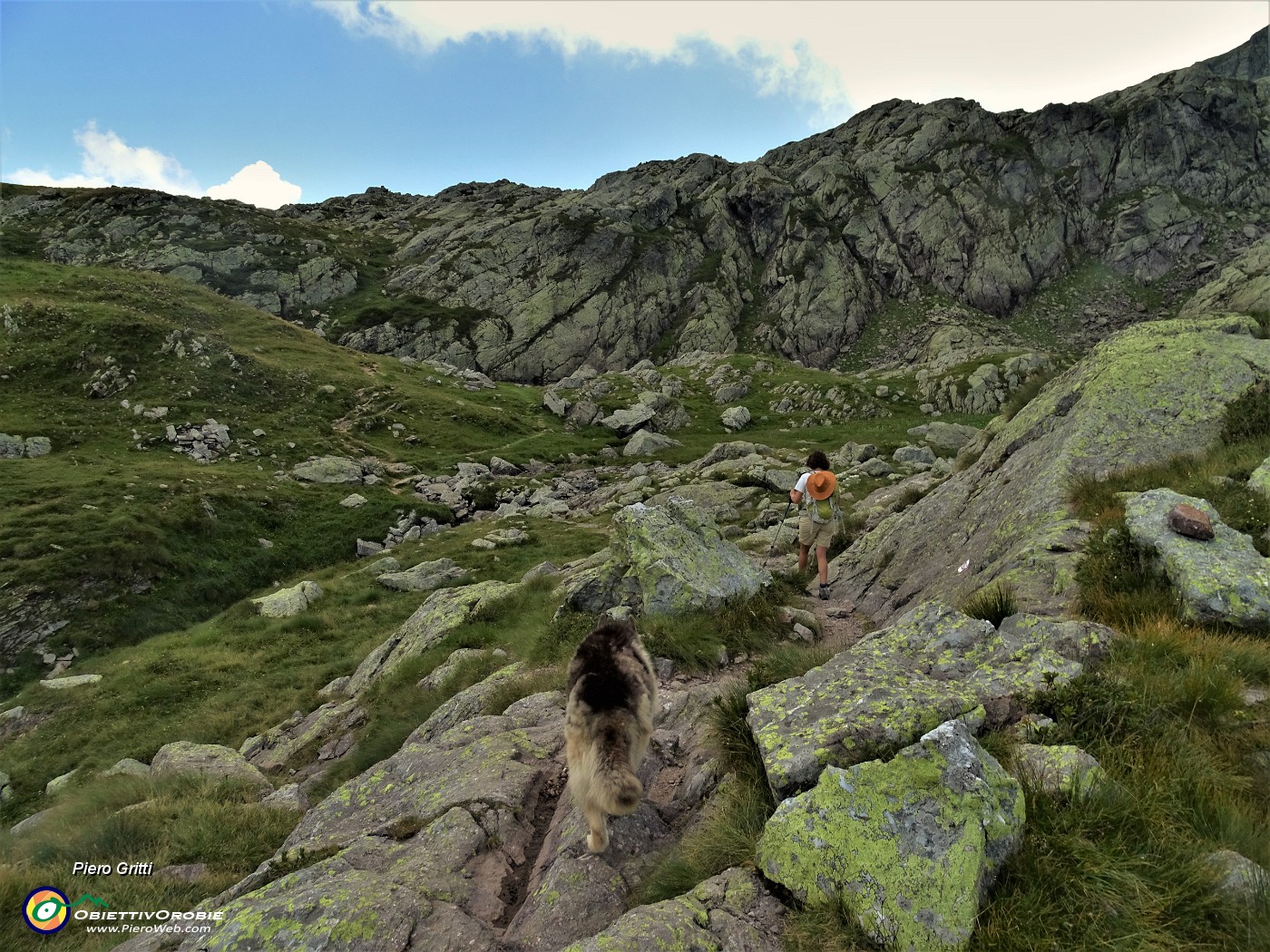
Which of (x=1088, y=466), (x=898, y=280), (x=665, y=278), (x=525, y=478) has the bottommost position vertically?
(x=525, y=478)

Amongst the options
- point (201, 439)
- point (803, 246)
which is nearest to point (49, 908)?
point (201, 439)

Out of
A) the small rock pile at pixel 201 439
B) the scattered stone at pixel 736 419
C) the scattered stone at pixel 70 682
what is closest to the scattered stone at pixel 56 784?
the scattered stone at pixel 70 682

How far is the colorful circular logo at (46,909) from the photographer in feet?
24.4

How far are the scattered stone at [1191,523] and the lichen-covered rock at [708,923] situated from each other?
758cm

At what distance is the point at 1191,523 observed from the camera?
771cm

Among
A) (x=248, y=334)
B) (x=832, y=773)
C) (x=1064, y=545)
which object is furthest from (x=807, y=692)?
(x=248, y=334)

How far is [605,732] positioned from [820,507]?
1137 cm

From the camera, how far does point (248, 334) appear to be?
77438 mm

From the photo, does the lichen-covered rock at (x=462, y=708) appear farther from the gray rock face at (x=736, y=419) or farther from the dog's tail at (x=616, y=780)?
the gray rock face at (x=736, y=419)

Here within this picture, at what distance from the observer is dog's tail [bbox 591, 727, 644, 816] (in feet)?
19.2

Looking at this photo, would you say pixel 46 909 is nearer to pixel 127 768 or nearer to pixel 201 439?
pixel 127 768

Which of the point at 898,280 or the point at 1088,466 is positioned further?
the point at 898,280

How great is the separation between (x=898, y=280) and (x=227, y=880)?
164m

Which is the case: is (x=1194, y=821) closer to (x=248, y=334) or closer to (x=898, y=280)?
(x=248, y=334)
